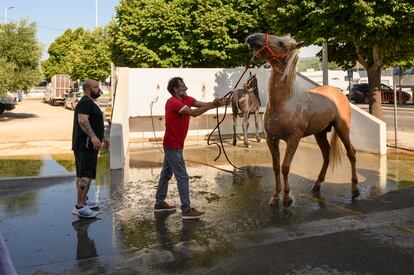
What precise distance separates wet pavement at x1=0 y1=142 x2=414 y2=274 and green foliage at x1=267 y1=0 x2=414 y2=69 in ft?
11.8

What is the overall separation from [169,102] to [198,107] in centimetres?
40

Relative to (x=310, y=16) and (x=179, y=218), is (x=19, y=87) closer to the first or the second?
(x=310, y=16)

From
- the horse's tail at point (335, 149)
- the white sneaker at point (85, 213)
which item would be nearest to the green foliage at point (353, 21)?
the horse's tail at point (335, 149)

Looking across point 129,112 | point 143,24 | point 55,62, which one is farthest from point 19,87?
point 55,62

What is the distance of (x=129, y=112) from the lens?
574 inches

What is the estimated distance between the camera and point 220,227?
5.60m

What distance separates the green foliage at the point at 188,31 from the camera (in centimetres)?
2170

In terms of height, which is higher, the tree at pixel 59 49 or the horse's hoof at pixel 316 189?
the tree at pixel 59 49

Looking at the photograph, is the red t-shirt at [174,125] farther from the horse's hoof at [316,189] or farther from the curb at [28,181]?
the curb at [28,181]

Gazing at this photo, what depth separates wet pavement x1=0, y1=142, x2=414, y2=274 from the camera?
4.45m

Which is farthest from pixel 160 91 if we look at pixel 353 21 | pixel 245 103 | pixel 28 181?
pixel 28 181

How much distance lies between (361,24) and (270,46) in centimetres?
570

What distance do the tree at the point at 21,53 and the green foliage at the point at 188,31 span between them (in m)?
5.33

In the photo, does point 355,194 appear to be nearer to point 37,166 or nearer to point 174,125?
point 174,125
